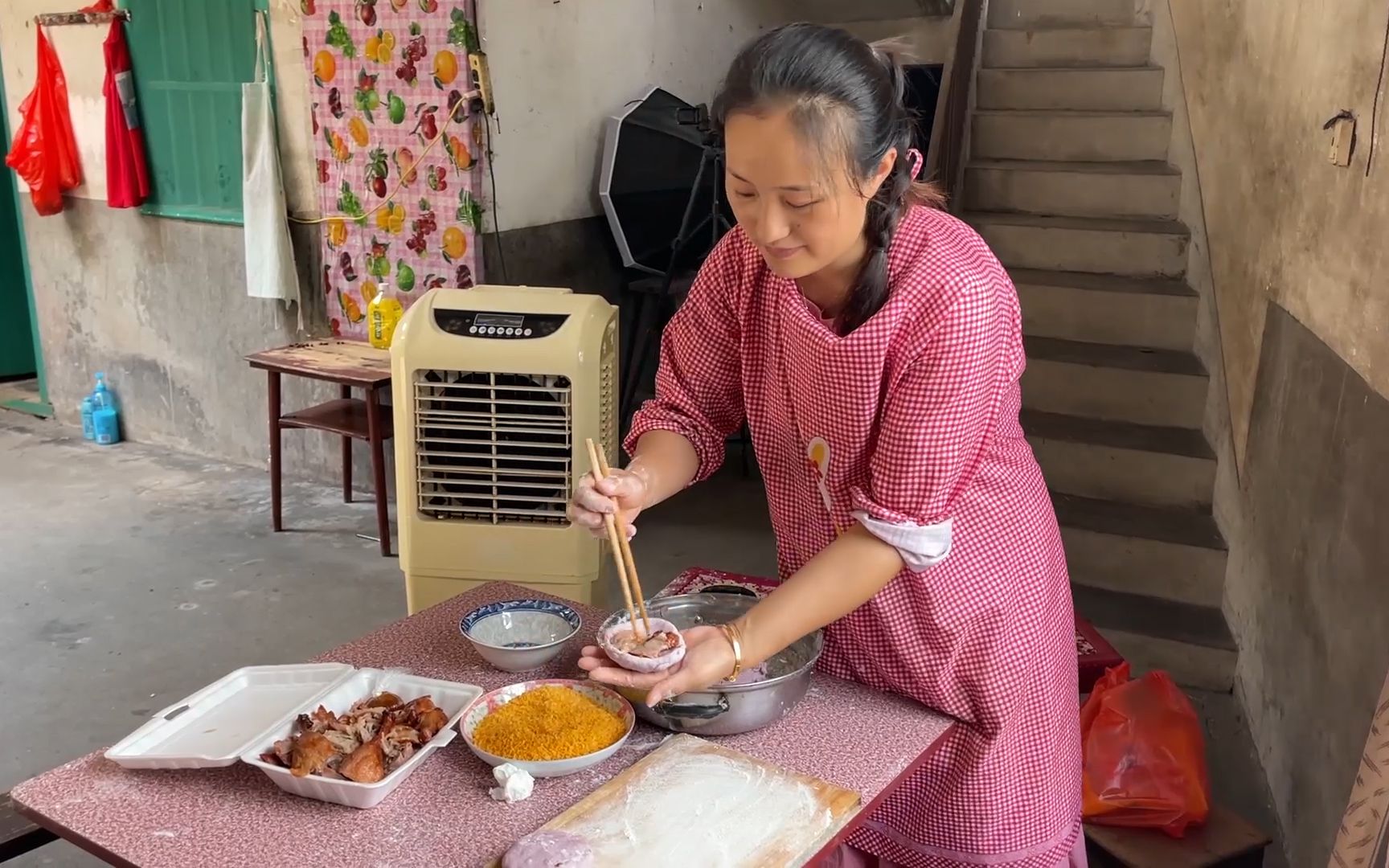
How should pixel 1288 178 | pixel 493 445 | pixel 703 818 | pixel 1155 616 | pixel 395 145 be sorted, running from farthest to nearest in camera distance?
pixel 395 145 < pixel 1155 616 < pixel 1288 178 < pixel 493 445 < pixel 703 818

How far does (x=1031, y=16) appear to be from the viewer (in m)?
5.29

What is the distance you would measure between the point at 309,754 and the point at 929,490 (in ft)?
2.30

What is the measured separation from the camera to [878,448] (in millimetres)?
1204

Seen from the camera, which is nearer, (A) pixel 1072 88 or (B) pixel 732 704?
(B) pixel 732 704

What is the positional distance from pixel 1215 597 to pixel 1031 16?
3278mm

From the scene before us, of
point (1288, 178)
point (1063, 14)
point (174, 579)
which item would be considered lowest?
point (174, 579)

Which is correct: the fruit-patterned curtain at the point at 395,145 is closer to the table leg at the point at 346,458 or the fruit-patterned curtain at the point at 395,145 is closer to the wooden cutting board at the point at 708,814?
the table leg at the point at 346,458

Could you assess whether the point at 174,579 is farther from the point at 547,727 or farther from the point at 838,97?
the point at 838,97

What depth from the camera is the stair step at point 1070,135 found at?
421cm

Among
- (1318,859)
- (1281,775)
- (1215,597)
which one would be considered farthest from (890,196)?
(1215,597)

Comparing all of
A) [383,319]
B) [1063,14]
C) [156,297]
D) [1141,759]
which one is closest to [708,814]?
[1141,759]

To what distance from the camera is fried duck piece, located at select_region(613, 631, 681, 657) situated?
1223 millimetres

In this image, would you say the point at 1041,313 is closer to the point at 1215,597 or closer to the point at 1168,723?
the point at 1215,597

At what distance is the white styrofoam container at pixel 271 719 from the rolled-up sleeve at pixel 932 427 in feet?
1.73
